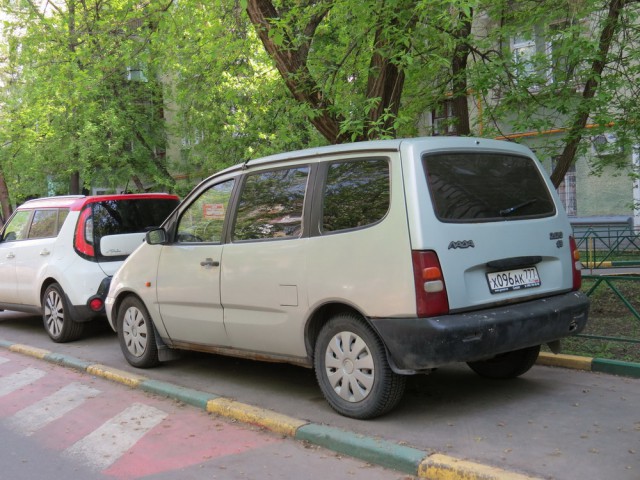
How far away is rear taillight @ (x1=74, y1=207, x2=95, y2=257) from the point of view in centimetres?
800

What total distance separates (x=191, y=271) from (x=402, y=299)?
95.4 inches

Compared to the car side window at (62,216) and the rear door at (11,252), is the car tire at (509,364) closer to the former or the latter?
the car side window at (62,216)

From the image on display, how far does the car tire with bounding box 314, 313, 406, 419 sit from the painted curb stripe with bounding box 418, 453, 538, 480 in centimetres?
70

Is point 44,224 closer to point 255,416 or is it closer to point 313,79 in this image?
point 313,79

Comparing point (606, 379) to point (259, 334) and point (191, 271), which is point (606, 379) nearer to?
point (259, 334)

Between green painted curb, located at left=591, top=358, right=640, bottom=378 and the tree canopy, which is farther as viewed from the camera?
the tree canopy

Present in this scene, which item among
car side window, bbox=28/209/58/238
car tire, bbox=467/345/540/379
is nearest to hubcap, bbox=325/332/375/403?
car tire, bbox=467/345/540/379

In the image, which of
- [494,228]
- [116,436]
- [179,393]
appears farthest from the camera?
[179,393]

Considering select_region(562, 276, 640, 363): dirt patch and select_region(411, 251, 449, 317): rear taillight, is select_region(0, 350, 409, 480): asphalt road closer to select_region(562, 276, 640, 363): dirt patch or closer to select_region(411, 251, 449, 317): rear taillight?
select_region(411, 251, 449, 317): rear taillight

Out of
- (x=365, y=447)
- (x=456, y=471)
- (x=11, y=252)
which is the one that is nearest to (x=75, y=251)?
(x=11, y=252)

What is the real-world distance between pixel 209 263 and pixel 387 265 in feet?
6.54

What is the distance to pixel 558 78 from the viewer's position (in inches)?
324

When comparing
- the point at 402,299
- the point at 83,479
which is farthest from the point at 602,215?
the point at 83,479

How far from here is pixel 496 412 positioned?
15.1 feet
